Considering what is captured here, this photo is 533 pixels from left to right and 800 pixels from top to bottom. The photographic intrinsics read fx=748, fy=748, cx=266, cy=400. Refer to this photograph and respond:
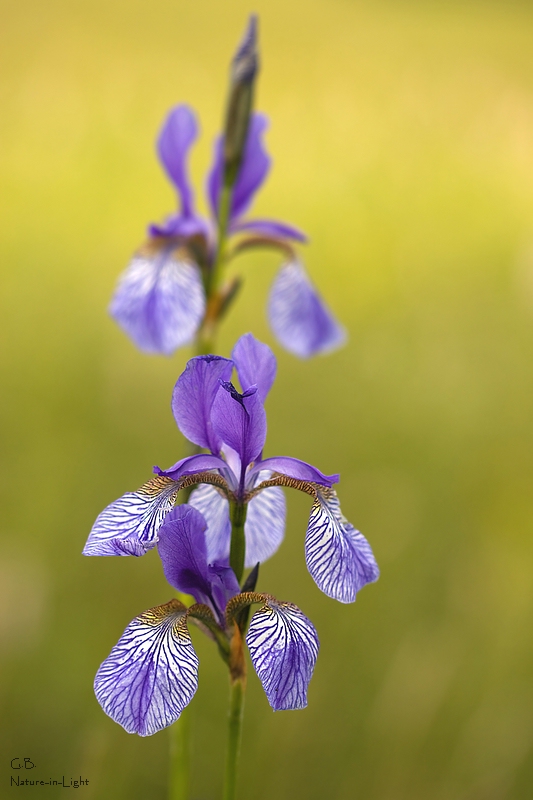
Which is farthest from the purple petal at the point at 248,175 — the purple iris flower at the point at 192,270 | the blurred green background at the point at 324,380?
the blurred green background at the point at 324,380

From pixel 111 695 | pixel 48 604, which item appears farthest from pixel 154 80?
pixel 111 695

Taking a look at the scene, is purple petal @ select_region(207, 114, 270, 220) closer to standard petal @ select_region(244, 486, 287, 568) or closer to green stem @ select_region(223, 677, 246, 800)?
standard petal @ select_region(244, 486, 287, 568)

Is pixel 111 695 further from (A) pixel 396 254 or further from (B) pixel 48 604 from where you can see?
(A) pixel 396 254

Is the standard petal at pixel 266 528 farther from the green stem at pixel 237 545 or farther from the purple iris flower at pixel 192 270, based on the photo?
the purple iris flower at pixel 192 270

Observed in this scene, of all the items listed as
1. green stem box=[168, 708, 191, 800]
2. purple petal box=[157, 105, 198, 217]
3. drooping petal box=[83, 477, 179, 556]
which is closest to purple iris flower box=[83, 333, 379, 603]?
drooping petal box=[83, 477, 179, 556]

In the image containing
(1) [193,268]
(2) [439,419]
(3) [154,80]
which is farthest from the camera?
(3) [154,80]

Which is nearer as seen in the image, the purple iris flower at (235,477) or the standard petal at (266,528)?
the purple iris flower at (235,477)
